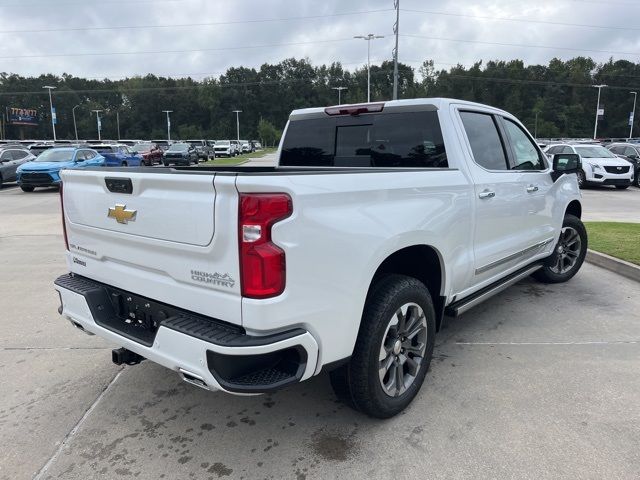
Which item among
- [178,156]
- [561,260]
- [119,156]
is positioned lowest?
[561,260]

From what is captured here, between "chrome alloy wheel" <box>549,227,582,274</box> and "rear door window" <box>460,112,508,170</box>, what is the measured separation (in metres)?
2.08

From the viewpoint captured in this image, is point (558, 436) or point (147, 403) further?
point (147, 403)

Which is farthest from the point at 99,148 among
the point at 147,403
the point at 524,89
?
the point at 524,89

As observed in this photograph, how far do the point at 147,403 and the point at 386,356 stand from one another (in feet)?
5.46

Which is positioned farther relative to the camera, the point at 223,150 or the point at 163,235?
the point at 223,150

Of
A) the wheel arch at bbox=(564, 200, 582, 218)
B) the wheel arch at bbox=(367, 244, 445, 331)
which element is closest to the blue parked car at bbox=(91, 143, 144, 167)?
the wheel arch at bbox=(564, 200, 582, 218)

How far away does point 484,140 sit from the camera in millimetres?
4012

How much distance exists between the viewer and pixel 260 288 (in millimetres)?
2162

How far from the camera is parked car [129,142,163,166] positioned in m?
32.4

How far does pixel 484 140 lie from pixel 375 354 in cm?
223

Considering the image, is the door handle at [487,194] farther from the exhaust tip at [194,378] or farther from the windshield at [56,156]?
the windshield at [56,156]

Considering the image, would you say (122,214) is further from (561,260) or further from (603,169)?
(603,169)

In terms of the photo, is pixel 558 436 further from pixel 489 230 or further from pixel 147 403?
pixel 147 403

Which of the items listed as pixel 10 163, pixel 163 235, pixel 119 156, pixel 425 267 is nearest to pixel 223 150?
pixel 119 156
